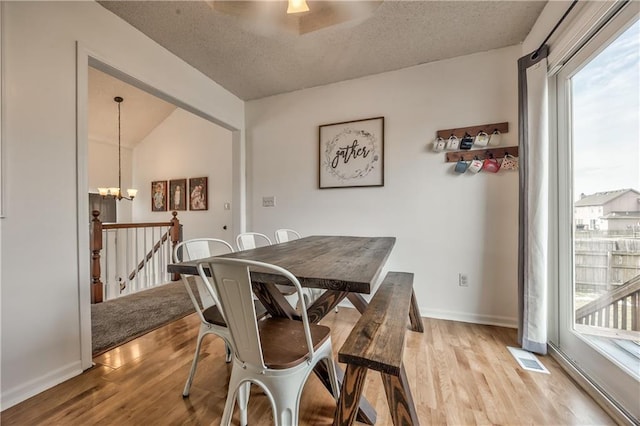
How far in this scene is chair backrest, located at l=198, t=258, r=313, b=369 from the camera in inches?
35.3

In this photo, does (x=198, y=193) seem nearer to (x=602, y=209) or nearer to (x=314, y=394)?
(x=314, y=394)

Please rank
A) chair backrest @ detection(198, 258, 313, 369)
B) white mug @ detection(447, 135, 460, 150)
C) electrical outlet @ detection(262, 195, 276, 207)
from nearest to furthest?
chair backrest @ detection(198, 258, 313, 369)
white mug @ detection(447, 135, 460, 150)
electrical outlet @ detection(262, 195, 276, 207)

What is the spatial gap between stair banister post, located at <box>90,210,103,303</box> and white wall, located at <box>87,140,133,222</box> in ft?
9.99

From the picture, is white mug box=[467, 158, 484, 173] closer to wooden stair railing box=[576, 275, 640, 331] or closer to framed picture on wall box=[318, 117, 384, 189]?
framed picture on wall box=[318, 117, 384, 189]

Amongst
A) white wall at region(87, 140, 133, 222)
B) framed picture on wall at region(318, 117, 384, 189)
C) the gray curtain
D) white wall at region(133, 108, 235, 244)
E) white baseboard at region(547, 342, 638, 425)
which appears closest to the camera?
white baseboard at region(547, 342, 638, 425)

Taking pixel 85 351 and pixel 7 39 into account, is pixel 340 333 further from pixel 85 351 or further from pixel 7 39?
pixel 7 39

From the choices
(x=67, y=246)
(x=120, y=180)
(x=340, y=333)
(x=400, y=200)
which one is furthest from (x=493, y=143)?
(x=120, y=180)

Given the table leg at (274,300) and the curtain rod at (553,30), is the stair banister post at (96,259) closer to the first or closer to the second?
the table leg at (274,300)

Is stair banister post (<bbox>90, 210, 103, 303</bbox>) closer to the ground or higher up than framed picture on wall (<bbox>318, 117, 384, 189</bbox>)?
closer to the ground

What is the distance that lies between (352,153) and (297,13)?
1.34 metres

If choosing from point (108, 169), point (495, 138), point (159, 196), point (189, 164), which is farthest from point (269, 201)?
point (108, 169)

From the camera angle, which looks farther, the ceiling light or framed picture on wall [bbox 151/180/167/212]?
framed picture on wall [bbox 151/180/167/212]

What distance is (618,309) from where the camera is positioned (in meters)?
1.35

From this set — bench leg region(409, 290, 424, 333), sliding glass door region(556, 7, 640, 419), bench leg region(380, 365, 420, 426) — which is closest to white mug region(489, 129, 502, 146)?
sliding glass door region(556, 7, 640, 419)
